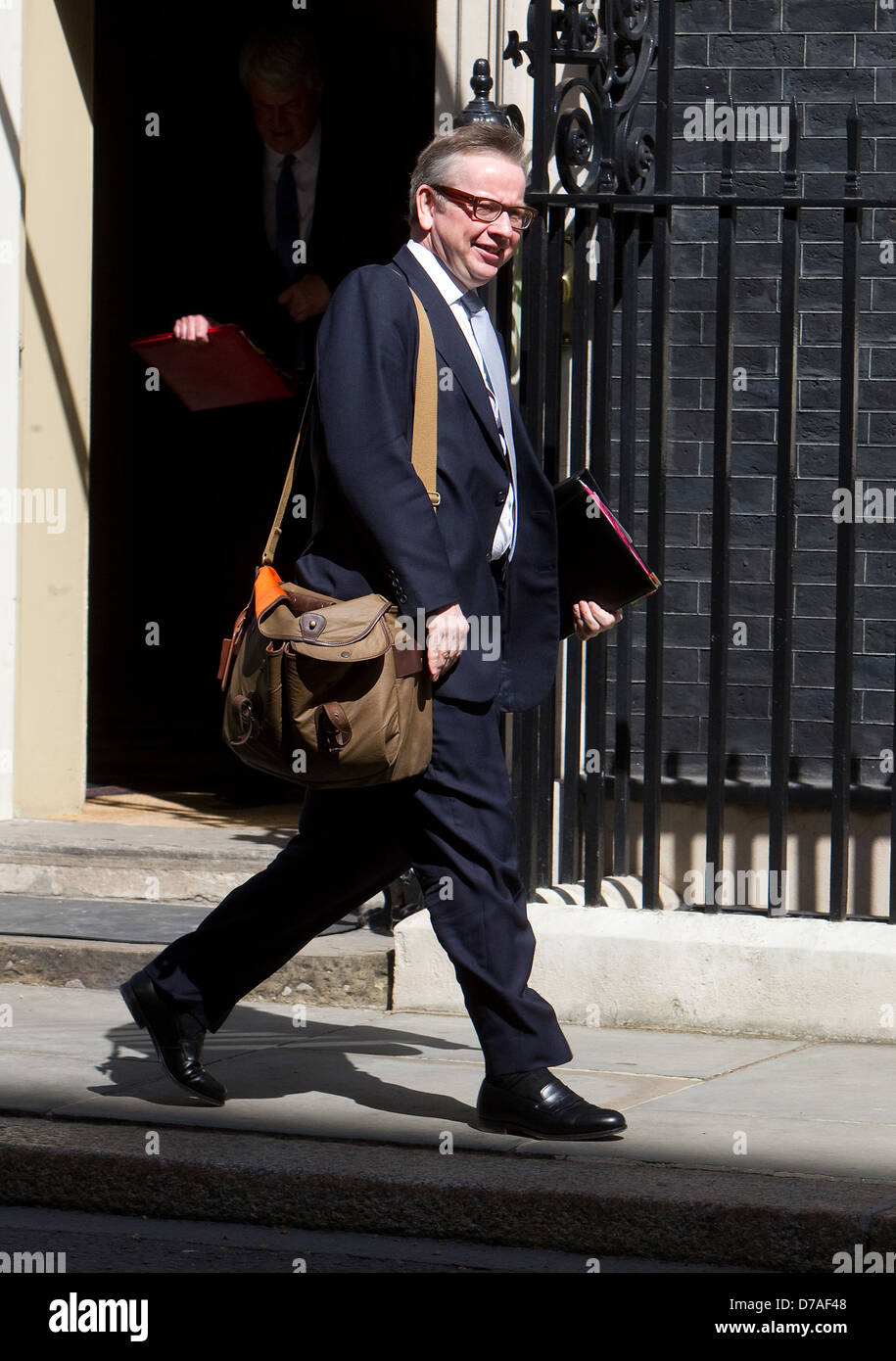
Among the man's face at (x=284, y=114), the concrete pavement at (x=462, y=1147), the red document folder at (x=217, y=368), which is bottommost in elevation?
the concrete pavement at (x=462, y=1147)

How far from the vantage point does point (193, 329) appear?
6906mm

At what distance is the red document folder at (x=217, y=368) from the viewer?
6984 mm

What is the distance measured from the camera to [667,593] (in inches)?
260

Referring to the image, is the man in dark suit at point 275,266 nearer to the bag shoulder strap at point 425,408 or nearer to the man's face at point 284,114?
the man's face at point 284,114

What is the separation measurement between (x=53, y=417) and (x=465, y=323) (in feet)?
10.4

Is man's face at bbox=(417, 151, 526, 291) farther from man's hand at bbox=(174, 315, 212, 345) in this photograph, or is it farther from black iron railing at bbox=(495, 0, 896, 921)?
man's hand at bbox=(174, 315, 212, 345)

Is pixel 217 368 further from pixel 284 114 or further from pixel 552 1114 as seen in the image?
pixel 552 1114

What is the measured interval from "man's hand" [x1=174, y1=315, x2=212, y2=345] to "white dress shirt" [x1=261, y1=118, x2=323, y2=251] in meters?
0.79

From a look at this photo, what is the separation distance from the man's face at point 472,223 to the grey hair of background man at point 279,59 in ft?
9.83
